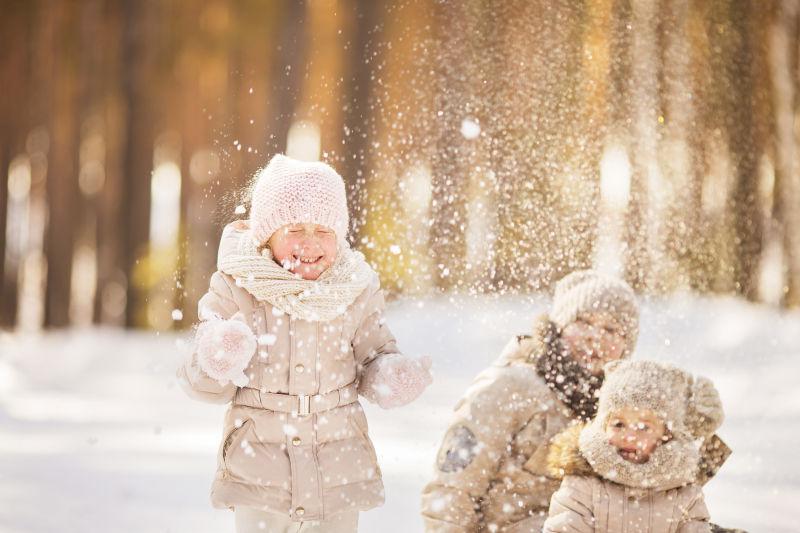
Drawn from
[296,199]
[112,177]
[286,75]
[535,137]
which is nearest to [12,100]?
[112,177]

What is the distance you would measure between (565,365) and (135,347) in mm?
→ 2055

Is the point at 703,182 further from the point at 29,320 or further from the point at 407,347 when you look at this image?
the point at 29,320

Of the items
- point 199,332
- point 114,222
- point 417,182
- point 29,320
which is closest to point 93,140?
point 114,222

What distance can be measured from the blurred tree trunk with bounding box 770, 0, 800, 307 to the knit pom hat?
1.78ft

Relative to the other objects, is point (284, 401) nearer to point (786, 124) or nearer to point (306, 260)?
point (306, 260)

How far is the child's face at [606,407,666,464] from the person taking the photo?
1.08m

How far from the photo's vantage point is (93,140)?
3.56 meters

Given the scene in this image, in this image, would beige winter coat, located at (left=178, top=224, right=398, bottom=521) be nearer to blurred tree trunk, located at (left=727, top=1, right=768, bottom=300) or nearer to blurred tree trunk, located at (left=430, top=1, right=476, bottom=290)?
blurred tree trunk, located at (left=430, top=1, right=476, bottom=290)

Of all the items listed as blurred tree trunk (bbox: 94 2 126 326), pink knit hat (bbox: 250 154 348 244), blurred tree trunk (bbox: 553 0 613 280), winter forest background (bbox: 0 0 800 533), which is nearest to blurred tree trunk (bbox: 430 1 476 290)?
winter forest background (bbox: 0 0 800 533)

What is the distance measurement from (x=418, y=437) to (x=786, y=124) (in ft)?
2.73

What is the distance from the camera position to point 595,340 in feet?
3.95

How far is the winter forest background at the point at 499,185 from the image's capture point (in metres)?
1.22

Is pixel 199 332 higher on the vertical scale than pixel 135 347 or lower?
higher

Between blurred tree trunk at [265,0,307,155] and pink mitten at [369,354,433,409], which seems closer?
pink mitten at [369,354,433,409]
